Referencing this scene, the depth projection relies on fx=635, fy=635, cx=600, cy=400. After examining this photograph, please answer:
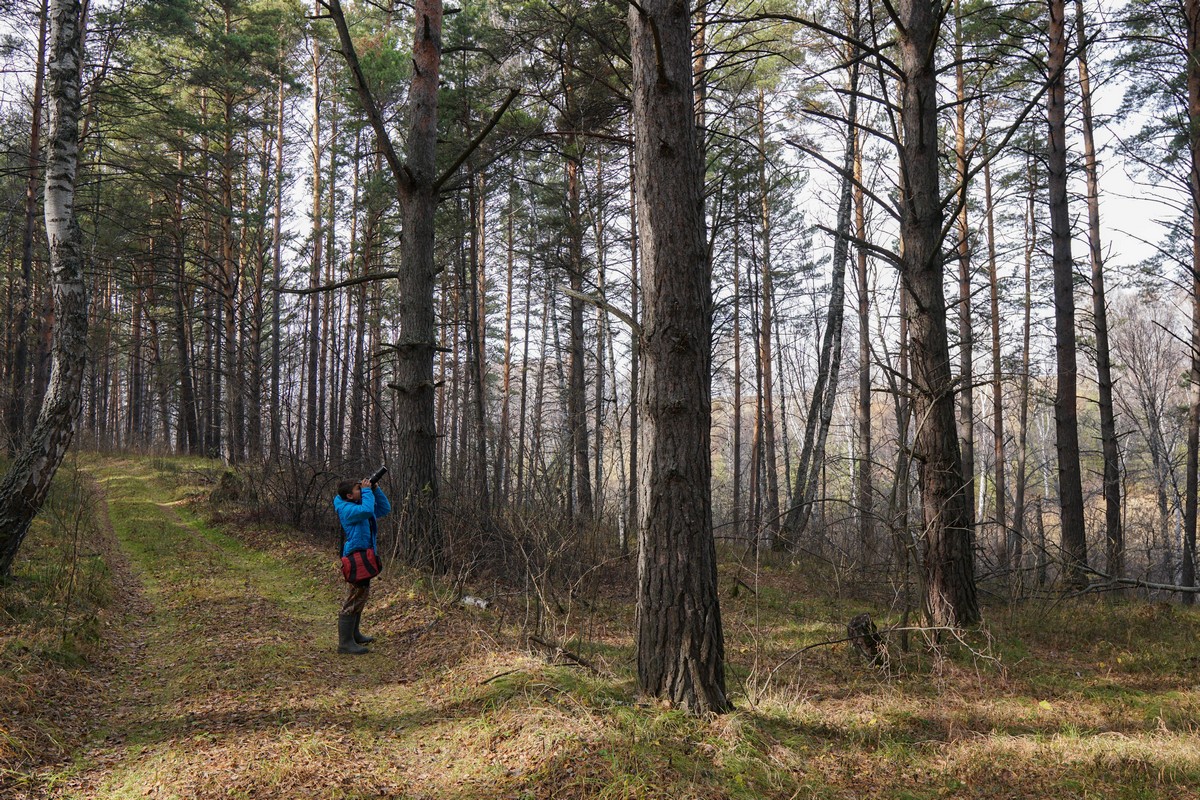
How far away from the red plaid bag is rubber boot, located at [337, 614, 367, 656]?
0.33 metres

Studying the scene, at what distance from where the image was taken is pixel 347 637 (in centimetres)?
562

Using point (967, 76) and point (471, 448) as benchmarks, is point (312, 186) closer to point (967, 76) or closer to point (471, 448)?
point (471, 448)

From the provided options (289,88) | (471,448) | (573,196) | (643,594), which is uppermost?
(289,88)

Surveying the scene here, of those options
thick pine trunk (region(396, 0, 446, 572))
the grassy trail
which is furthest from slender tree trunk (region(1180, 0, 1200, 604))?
the grassy trail

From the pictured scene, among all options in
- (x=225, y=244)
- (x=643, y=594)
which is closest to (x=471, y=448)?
(x=643, y=594)

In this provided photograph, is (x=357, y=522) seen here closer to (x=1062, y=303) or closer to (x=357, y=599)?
(x=357, y=599)

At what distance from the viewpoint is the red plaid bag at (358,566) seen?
567cm

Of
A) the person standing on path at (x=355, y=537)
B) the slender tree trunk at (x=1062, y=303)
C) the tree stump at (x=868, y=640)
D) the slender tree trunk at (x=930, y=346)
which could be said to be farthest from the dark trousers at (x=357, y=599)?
the slender tree trunk at (x=1062, y=303)

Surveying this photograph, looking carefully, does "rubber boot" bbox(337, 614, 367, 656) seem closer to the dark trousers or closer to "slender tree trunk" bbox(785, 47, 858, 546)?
the dark trousers

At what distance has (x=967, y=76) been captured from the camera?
1484cm

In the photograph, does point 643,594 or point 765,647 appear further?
point 765,647

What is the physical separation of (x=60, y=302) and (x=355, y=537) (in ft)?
12.6

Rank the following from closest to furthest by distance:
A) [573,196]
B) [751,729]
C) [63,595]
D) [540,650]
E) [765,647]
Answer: [751,729], [540,650], [63,595], [765,647], [573,196]

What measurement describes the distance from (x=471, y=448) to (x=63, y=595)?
5.28m
